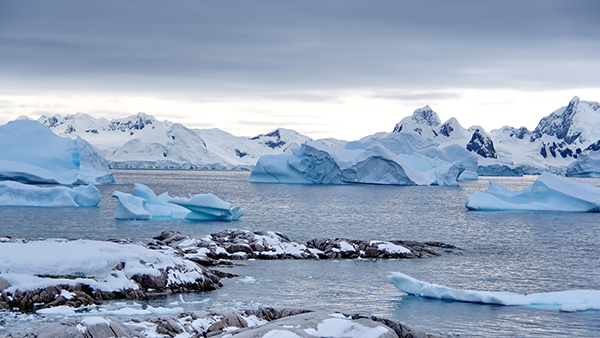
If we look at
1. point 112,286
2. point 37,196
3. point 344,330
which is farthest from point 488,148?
point 344,330

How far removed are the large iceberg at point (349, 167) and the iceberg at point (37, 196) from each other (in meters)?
28.0

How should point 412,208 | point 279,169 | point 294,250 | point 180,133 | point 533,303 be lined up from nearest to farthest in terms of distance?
point 533,303 < point 294,250 < point 412,208 < point 279,169 < point 180,133

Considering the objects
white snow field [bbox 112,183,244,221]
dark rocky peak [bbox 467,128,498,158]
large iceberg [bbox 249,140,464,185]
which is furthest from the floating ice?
dark rocky peak [bbox 467,128,498,158]

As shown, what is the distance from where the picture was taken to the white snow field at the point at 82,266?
13055mm

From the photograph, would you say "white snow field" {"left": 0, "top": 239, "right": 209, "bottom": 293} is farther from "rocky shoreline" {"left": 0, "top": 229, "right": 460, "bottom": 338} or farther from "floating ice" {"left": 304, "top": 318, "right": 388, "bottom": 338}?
"floating ice" {"left": 304, "top": 318, "right": 388, "bottom": 338}

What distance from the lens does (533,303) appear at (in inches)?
566

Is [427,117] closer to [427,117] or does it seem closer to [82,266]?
[427,117]

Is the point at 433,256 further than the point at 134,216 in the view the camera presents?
No

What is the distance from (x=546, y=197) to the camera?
4462cm

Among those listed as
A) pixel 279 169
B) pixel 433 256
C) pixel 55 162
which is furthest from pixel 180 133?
pixel 433 256

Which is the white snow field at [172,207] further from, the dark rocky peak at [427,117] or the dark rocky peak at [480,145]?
the dark rocky peak at [427,117]

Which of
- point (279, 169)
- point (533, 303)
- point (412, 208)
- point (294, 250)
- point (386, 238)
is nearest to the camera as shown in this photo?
point (533, 303)

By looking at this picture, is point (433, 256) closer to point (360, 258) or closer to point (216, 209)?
point (360, 258)

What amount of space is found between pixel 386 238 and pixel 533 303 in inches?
588
